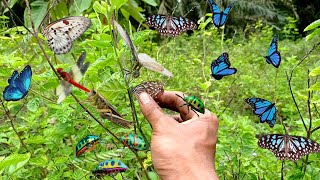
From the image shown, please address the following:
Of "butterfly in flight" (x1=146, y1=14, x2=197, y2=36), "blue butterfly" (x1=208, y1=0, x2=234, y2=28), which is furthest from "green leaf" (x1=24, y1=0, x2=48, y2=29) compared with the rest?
"blue butterfly" (x1=208, y1=0, x2=234, y2=28)

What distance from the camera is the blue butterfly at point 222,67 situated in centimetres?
170

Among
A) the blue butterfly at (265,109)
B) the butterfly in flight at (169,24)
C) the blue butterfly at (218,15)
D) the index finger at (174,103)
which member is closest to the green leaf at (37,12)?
the butterfly in flight at (169,24)

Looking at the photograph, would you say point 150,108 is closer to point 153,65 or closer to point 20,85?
point 153,65

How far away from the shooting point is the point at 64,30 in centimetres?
140

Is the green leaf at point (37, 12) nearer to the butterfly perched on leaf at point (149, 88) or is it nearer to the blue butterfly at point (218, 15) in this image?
the blue butterfly at point (218, 15)

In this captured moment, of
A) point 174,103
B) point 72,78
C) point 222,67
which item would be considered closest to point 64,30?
point 72,78

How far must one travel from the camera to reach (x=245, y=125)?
1818 mm

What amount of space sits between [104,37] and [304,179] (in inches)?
34.5

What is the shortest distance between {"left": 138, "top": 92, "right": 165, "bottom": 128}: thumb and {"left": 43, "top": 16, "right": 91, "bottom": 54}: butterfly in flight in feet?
0.85

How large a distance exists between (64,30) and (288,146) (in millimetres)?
822

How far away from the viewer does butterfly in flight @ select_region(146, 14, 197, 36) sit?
→ 1.83 m

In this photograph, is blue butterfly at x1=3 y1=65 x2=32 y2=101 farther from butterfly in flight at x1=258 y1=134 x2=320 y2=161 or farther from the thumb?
butterfly in flight at x1=258 y1=134 x2=320 y2=161

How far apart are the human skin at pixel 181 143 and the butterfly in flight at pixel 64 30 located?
26cm

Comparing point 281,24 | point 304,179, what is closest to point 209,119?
Result: point 304,179
